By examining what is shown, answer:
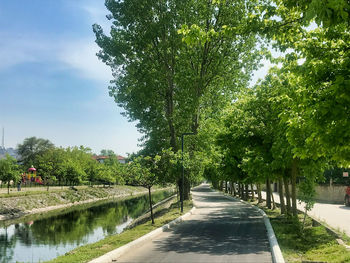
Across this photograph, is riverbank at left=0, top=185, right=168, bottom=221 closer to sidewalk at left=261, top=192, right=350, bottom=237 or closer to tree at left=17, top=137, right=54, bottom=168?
sidewalk at left=261, top=192, right=350, bottom=237

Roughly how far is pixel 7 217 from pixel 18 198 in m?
7.52

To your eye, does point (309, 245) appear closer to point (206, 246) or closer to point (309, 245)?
point (309, 245)

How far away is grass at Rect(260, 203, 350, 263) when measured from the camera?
34.6ft

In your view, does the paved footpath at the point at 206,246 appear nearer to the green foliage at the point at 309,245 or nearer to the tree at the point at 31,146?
the green foliage at the point at 309,245

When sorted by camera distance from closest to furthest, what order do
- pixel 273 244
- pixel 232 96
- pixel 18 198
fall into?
pixel 273 244 → pixel 232 96 → pixel 18 198

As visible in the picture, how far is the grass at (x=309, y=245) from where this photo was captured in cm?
1055

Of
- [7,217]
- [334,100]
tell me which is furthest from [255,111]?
[7,217]

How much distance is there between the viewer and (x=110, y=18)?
2862 centimetres

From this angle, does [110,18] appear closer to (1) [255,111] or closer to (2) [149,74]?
(2) [149,74]

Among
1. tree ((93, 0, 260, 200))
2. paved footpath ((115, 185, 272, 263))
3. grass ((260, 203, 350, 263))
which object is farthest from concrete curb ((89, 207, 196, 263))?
tree ((93, 0, 260, 200))

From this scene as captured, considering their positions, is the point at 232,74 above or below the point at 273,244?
above

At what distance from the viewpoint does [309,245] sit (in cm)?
1314

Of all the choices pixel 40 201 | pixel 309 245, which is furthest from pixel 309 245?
pixel 40 201

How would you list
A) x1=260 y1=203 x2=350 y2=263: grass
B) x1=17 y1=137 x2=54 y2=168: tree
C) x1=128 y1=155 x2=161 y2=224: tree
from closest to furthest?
x1=260 y1=203 x2=350 y2=263: grass < x1=128 y1=155 x2=161 y2=224: tree < x1=17 y1=137 x2=54 y2=168: tree
